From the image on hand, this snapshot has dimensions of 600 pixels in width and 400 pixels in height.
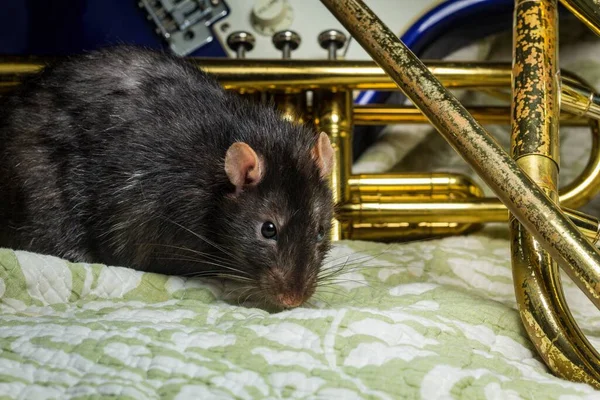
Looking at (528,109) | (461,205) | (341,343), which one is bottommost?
(341,343)

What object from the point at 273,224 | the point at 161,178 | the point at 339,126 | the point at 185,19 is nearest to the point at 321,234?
the point at 273,224

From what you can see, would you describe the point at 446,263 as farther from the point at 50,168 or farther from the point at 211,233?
the point at 50,168

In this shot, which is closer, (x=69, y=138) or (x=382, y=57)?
(x=382, y=57)

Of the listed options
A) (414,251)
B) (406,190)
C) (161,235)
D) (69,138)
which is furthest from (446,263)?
(69,138)

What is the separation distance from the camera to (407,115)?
4.54 feet

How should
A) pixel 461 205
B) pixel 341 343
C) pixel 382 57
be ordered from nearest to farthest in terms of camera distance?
pixel 341 343 → pixel 382 57 → pixel 461 205

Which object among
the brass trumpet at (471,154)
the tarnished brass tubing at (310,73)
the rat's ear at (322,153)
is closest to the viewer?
the brass trumpet at (471,154)

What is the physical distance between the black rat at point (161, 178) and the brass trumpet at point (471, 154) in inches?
6.8

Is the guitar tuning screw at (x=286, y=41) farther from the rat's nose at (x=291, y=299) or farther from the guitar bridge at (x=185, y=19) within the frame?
the rat's nose at (x=291, y=299)

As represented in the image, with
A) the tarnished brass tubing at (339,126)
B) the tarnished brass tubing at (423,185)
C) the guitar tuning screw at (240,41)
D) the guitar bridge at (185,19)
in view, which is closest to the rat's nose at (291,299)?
the tarnished brass tubing at (339,126)

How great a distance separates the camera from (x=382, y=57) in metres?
0.87

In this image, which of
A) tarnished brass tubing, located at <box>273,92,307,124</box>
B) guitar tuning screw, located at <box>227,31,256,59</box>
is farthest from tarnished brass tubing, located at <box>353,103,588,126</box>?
guitar tuning screw, located at <box>227,31,256,59</box>

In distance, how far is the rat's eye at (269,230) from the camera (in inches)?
35.9

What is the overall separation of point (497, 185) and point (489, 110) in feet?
2.16
